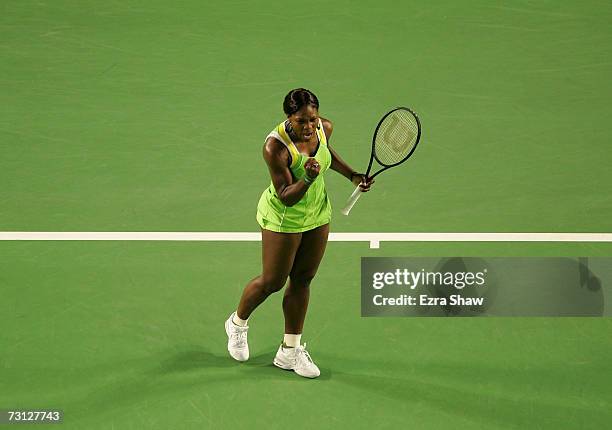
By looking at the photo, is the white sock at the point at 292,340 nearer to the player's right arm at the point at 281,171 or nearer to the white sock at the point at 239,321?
the white sock at the point at 239,321

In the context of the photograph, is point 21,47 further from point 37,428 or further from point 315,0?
point 37,428

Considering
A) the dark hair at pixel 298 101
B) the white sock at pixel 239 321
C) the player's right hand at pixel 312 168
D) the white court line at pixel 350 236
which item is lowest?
the white sock at pixel 239 321

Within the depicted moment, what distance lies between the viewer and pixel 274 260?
6316mm

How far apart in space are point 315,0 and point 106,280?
4.93m

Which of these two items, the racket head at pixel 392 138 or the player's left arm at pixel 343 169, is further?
the racket head at pixel 392 138

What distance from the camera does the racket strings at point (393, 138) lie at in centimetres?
660

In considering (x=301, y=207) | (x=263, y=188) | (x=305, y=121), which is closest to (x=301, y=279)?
(x=301, y=207)

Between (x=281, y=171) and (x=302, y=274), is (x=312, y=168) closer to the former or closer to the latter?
(x=281, y=171)

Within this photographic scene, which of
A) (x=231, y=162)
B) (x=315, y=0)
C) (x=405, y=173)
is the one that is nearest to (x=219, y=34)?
(x=315, y=0)

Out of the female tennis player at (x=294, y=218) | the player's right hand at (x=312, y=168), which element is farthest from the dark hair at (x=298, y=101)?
the player's right hand at (x=312, y=168)

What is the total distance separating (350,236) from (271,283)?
6.23 feet

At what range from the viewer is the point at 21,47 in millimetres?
10289

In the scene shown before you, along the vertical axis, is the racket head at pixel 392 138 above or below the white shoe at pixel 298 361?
above

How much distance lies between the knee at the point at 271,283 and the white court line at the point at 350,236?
1.70 meters
